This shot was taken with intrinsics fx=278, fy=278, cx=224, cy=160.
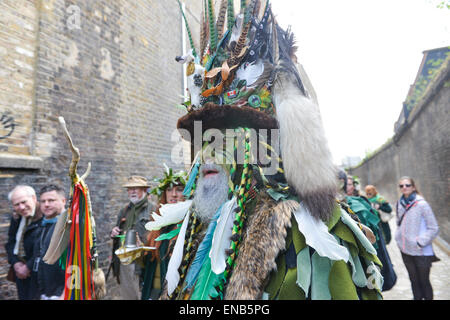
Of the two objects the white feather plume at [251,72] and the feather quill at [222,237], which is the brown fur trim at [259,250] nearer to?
the feather quill at [222,237]

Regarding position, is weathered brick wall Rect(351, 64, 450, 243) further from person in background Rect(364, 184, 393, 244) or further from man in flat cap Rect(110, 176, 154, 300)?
man in flat cap Rect(110, 176, 154, 300)

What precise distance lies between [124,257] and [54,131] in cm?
282

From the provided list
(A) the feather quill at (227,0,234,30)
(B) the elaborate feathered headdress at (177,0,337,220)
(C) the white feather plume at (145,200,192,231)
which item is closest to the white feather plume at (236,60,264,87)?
(B) the elaborate feathered headdress at (177,0,337,220)

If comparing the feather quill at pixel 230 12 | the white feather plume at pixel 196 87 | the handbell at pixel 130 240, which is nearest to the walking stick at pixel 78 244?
the handbell at pixel 130 240

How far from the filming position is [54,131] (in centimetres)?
441

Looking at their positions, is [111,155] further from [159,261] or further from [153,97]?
[159,261]

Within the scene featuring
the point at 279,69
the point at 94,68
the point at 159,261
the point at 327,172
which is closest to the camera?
the point at 327,172

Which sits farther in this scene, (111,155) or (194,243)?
(111,155)

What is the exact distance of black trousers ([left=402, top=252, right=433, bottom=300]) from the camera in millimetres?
3504

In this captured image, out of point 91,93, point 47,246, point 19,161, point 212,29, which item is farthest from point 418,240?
point 91,93

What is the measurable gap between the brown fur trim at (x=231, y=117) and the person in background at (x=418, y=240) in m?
3.07

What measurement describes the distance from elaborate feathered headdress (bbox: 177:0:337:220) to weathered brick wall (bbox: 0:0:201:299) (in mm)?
596

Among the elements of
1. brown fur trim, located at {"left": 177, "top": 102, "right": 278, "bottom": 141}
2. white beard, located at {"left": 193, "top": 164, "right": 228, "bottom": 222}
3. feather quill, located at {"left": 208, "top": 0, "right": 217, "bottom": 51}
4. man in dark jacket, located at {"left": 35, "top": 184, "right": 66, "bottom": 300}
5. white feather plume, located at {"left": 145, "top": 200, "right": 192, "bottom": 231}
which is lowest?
man in dark jacket, located at {"left": 35, "top": 184, "right": 66, "bottom": 300}
